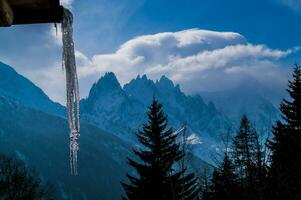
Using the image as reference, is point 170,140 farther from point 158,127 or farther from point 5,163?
point 5,163

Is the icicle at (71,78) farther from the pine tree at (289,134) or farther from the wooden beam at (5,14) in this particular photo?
the pine tree at (289,134)

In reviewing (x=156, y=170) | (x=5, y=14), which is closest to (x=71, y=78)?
(x=5, y=14)

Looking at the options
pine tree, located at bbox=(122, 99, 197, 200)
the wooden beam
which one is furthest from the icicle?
pine tree, located at bbox=(122, 99, 197, 200)

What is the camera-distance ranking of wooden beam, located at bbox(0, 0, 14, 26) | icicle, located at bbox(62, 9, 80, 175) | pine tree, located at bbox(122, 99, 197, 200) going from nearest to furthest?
1. wooden beam, located at bbox(0, 0, 14, 26)
2. icicle, located at bbox(62, 9, 80, 175)
3. pine tree, located at bbox(122, 99, 197, 200)

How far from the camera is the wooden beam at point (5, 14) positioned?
3.03 m

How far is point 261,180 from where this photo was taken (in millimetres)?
17938

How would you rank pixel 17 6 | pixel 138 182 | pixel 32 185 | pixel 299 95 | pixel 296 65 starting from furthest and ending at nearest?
pixel 32 185, pixel 296 65, pixel 299 95, pixel 138 182, pixel 17 6

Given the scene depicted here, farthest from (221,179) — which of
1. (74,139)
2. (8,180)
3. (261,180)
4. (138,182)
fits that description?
(74,139)

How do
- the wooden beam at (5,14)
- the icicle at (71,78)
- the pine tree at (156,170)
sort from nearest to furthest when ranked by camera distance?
the wooden beam at (5,14)
the icicle at (71,78)
the pine tree at (156,170)

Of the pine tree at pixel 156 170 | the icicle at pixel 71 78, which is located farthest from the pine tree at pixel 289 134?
the icicle at pixel 71 78

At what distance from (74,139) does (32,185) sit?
36.3 metres

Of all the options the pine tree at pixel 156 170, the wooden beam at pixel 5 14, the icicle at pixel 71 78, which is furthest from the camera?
the pine tree at pixel 156 170

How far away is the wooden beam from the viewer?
303 centimetres

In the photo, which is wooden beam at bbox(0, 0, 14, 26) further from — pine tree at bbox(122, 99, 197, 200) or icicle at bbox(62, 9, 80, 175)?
pine tree at bbox(122, 99, 197, 200)
